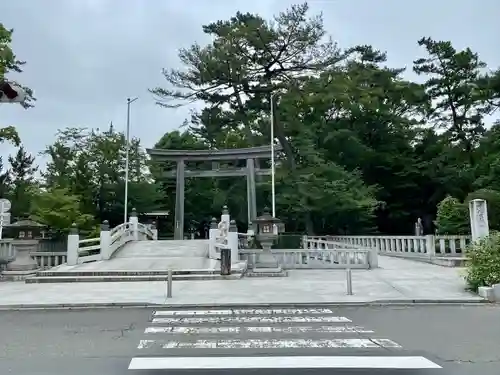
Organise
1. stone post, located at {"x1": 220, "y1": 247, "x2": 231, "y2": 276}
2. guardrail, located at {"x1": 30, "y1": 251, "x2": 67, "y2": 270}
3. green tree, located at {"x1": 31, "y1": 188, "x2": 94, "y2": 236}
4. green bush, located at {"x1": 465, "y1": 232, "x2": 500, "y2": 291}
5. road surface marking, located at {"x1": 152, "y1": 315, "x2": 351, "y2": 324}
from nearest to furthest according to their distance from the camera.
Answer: road surface marking, located at {"x1": 152, "y1": 315, "x2": 351, "y2": 324}, green bush, located at {"x1": 465, "y1": 232, "x2": 500, "y2": 291}, stone post, located at {"x1": 220, "y1": 247, "x2": 231, "y2": 276}, guardrail, located at {"x1": 30, "y1": 251, "x2": 67, "y2": 270}, green tree, located at {"x1": 31, "y1": 188, "x2": 94, "y2": 236}

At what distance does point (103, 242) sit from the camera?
69.9 feet

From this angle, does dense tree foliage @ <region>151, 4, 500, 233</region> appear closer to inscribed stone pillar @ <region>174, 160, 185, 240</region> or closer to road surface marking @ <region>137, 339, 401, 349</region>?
inscribed stone pillar @ <region>174, 160, 185, 240</region>

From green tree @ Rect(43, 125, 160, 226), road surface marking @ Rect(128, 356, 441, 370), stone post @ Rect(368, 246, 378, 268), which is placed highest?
green tree @ Rect(43, 125, 160, 226)

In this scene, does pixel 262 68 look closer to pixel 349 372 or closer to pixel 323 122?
pixel 323 122

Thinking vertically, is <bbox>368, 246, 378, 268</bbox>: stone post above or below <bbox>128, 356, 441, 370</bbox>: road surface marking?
above

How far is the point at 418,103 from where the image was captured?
39.6 m

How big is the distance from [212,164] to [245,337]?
27.7 meters

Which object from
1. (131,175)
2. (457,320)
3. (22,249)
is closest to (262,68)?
(131,175)

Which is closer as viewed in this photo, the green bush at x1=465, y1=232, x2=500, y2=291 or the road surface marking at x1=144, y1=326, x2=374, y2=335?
the road surface marking at x1=144, y1=326, x2=374, y2=335

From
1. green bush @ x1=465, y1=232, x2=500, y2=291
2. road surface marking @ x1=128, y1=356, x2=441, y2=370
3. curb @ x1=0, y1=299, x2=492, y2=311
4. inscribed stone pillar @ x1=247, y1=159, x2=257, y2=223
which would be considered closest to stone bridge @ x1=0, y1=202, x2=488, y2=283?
curb @ x1=0, y1=299, x2=492, y2=311

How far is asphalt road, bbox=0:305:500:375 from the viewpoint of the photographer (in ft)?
19.6

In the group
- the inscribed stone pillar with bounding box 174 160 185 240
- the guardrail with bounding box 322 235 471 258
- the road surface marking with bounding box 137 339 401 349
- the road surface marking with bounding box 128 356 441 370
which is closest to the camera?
the road surface marking with bounding box 128 356 441 370

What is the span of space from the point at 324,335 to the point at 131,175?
32698 millimetres

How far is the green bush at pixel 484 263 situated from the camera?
1200 cm
